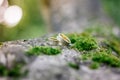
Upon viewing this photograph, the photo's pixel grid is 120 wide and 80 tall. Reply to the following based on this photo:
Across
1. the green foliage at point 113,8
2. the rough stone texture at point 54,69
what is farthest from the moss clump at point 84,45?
the green foliage at point 113,8

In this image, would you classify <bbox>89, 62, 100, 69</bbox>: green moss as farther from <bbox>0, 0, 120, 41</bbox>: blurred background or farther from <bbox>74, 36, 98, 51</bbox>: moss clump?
<bbox>0, 0, 120, 41</bbox>: blurred background

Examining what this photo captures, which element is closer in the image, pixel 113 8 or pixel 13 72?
pixel 13 72

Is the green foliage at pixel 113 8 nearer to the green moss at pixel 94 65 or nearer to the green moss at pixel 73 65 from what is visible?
the green moss at pixel 94 65

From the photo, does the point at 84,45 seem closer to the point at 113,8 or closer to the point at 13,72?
the point at 13,72

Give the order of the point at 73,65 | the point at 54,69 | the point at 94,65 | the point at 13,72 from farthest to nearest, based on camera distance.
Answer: the point at 94,65
the point at 73,65
the point at 54,69
the point at 13,72

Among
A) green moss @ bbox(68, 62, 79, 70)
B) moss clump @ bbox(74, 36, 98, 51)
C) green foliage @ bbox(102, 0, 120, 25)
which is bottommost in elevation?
green moss @ bbox(68, 62, 79, 70)

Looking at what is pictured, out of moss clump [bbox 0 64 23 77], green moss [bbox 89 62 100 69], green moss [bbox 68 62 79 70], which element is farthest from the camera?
green moss [bbox 89 62 100 69]

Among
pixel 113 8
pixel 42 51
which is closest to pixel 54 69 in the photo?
pixel 42 51

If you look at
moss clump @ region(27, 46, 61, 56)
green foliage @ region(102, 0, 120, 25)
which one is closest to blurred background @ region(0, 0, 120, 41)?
green foliage @ region(102, 0, 120, 25)

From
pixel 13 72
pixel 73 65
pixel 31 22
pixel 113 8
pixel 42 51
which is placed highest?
pixel 31 22

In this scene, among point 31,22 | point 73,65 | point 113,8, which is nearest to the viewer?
point 73,65
